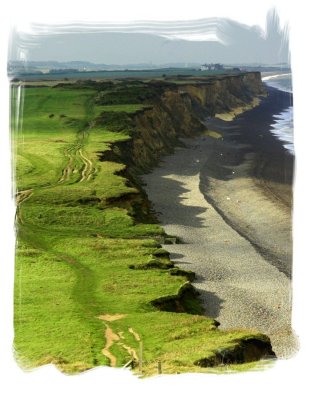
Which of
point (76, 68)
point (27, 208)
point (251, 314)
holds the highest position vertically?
point (76, 68)

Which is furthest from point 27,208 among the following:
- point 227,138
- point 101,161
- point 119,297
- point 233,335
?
point 227,138

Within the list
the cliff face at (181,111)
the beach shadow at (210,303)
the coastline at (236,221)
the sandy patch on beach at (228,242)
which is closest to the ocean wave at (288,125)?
the coastline at (236,221)

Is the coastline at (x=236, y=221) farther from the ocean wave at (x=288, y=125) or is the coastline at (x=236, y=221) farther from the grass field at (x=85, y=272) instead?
the grass field at (x=85, y=272)

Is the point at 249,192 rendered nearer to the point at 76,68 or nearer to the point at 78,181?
the point at 78,181

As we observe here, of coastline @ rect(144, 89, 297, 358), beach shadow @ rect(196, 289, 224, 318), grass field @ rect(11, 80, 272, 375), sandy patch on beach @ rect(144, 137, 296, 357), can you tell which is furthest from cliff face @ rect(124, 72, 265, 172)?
beach shadow @ rect(196, 289, 224, 318)

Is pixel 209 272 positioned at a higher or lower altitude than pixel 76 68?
lower

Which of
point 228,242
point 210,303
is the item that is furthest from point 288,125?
point 228,242

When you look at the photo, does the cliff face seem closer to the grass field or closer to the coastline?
the coastline
